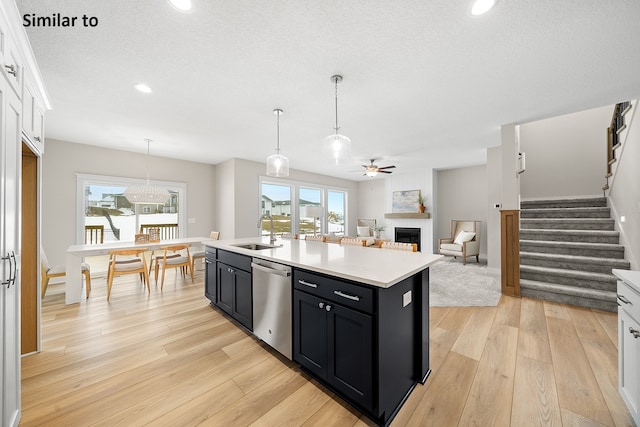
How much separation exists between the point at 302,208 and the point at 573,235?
5.94 metres

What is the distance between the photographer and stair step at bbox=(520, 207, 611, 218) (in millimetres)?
4133

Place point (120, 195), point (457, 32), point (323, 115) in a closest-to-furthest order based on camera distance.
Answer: point (457, 32) < point (323, 115) < point (120, 195)

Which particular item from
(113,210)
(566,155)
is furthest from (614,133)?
(113,210)

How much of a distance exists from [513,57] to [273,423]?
3.32 m

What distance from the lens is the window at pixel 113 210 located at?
4.65 metres

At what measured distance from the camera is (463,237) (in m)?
5.87

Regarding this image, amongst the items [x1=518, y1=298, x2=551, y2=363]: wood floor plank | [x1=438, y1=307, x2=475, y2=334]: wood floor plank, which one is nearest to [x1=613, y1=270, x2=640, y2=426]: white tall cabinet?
[x1=518, y1=298, x2=551, y2=363]: wood floor plank

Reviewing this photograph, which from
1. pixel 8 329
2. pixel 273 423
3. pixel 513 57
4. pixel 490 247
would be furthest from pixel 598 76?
pixel 8 329

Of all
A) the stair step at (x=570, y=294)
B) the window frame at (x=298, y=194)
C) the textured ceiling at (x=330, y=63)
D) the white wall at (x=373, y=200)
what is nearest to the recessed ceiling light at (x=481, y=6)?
the textured ceiling at (x=330, y=63)

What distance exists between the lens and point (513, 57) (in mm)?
2104

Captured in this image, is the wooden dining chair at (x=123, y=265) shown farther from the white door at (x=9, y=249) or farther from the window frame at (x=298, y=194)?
the window frame at (x=298, y=194)

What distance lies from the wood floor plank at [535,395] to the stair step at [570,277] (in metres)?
2.19

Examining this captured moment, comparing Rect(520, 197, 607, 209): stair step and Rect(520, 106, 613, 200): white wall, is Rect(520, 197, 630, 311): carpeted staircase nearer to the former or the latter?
Rect(520, 197, 607, 209): stair step

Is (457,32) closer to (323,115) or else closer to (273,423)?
(323,115)
